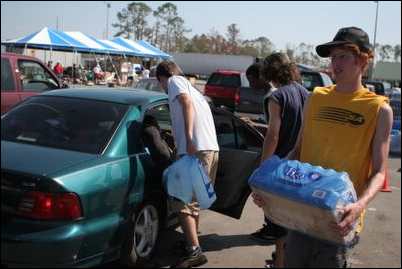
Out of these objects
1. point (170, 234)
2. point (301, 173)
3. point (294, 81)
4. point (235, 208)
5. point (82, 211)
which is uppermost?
point (294, 81)

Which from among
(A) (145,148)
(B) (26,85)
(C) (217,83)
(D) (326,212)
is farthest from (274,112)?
(C) (217,83)

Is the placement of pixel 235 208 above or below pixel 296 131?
below

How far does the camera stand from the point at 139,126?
4.19m

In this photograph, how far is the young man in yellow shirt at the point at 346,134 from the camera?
236cm

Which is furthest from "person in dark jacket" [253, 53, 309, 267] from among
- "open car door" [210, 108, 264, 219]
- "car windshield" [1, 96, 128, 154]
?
"car windshield" [1, 96, 128, 154]

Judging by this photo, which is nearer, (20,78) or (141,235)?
(141,235)

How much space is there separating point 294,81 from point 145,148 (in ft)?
4.33

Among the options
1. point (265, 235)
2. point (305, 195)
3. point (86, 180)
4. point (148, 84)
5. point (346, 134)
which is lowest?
point (265, 235)

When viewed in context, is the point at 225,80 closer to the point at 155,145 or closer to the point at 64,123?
the point at 155,145

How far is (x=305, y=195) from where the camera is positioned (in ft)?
7.24

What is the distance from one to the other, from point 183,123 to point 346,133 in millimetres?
1921

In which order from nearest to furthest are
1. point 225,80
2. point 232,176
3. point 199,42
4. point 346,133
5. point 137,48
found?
point 346,133, point 232,176, point 225,80, point 137,48, point 199,42

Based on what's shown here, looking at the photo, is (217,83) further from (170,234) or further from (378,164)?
(378,164)

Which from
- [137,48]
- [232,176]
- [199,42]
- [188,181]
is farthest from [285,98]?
[199,42]
